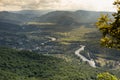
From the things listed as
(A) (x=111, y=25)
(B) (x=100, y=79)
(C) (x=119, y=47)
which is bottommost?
(B) (x=100, y=79)

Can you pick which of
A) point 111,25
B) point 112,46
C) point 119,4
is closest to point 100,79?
point 112,46

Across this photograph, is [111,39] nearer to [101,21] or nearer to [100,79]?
[101,21]

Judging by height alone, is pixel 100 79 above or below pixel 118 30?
below

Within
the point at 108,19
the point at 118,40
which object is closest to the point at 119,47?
the point at 118,40

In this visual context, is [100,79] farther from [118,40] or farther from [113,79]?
[118,40]

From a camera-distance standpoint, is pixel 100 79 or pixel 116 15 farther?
pixel 100 79

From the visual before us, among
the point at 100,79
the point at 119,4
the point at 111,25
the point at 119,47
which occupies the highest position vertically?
the point at 119,4
